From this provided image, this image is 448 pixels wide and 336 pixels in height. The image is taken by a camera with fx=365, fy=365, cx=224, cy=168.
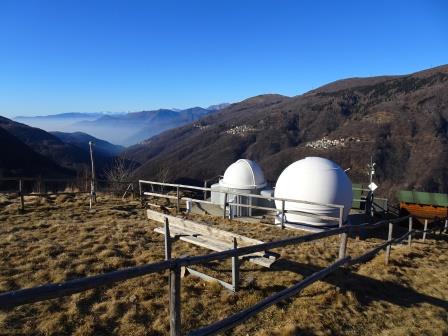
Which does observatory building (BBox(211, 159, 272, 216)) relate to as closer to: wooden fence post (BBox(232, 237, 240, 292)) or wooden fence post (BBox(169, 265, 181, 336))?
wooden fence post (BBox(232, 237, 240, 292))

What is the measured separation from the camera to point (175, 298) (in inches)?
161

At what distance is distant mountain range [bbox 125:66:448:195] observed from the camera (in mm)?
116125

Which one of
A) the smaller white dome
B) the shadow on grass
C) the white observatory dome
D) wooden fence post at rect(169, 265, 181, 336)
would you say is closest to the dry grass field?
the shadow on grass

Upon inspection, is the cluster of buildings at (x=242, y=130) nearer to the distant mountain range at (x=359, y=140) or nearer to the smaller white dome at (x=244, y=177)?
the distant mountain range at (x=359, y=140)

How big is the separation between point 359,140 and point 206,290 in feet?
460

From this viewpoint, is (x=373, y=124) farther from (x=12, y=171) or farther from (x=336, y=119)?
(x=12, y=171)

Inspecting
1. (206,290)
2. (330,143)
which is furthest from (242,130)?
(206,290)

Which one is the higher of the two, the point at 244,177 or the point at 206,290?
the point at 244,177

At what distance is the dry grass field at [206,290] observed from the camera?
554 centimetres

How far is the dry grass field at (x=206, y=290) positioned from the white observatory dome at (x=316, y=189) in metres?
3.32

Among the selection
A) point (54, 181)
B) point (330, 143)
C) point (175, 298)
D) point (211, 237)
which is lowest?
point (211, 237)

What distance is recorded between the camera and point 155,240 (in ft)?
34.7

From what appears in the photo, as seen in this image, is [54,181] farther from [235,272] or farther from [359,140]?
[359,140]

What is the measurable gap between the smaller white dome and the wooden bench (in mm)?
10713
